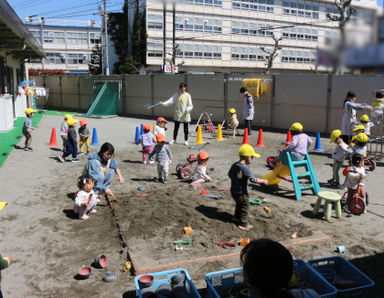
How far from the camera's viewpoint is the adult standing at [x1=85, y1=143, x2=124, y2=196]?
21.4ft

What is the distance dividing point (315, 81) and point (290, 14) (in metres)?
15.3

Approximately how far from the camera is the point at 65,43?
50.3 meters

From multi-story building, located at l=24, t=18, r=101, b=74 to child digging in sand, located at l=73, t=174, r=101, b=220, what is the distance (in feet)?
122

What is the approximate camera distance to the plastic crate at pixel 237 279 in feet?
11.6

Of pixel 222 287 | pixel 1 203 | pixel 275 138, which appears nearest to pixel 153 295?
pixel 222 287

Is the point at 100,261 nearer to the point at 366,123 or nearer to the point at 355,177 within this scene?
the point at 355,177

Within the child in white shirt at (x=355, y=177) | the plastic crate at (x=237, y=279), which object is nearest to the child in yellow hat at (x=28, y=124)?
the child in white shirt at (x=355, y=177)

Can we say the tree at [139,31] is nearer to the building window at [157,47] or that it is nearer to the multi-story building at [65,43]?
the building window at [157,47]

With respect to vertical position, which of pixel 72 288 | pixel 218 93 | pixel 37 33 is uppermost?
pixel 37 33

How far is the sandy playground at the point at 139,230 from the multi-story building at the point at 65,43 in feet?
118

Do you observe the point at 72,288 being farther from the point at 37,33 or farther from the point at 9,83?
the point at 37,33

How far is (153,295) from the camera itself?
355cm

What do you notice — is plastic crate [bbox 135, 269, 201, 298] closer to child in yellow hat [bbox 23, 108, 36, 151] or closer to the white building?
child in yellow hat [bbox 23, 108, 36, 151]

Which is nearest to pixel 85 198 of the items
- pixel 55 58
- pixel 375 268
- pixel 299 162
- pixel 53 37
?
pixel 299 162
